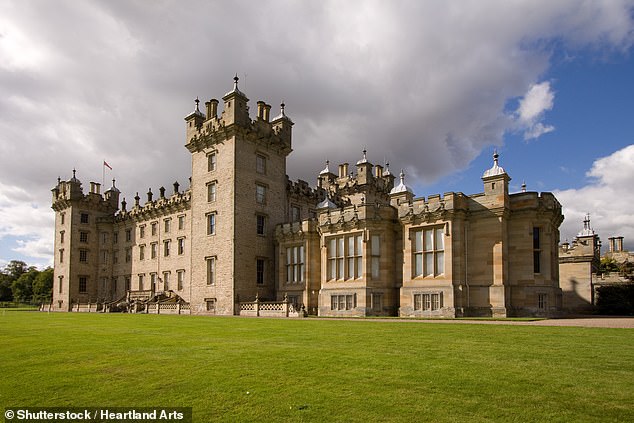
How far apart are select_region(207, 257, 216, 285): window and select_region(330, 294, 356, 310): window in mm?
11592

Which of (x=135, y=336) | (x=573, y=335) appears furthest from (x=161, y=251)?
(x=573, y=335)

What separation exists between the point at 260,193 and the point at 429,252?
1715cm

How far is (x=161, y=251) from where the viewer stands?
51438 millimetres

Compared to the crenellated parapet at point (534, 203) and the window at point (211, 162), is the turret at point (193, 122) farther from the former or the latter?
the crenellated parapet at point (534, 203)

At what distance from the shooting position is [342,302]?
109 ft

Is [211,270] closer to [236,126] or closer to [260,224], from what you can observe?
[260,224]

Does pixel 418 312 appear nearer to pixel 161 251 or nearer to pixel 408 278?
pixel 408 278

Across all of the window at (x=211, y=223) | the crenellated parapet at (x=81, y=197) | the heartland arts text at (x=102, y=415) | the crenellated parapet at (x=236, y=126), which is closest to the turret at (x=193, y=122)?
the crenellated parapet at (x=236, y=126)

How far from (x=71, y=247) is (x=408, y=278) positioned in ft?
151

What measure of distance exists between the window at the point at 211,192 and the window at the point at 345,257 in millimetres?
12289

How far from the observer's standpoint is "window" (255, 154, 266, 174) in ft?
135

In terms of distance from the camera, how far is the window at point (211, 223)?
40737 mm

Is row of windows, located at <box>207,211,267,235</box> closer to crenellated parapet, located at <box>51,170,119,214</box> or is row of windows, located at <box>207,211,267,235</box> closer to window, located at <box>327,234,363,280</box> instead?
window, located at <box>327,234,363,280</box>

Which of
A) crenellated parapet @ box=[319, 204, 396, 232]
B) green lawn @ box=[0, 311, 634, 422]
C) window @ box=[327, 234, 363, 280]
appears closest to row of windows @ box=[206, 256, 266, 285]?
crenellated parapet @ box=[319, 204, 396, 232]
